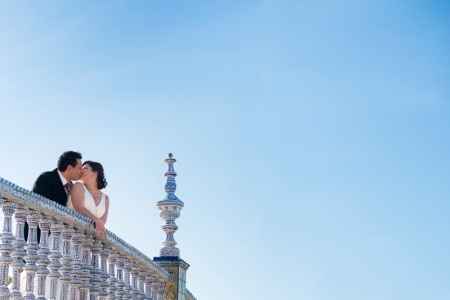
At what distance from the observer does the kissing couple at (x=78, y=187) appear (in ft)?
26.0

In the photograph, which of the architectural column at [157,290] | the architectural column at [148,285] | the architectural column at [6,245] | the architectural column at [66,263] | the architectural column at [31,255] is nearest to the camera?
the architectural column at [6,245]

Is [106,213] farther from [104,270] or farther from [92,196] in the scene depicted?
[104,270]

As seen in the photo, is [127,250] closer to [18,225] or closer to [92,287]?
[92,287]

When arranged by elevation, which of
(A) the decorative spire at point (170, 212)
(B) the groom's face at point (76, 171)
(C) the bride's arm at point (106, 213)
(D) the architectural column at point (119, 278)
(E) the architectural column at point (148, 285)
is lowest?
(D) the architectural column at point (119, 278)

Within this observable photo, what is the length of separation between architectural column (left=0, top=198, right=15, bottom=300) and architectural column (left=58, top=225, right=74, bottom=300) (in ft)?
3.09

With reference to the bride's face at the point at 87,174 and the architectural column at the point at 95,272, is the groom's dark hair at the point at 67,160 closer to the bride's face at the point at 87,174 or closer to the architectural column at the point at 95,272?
the bride's face at the point at 87,174

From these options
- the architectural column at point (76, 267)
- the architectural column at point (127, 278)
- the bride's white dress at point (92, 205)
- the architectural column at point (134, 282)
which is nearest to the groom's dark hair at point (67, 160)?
the bride's white dress at point (92, 205)

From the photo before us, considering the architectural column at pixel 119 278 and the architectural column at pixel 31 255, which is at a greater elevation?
the architectural column at pixel 119 278

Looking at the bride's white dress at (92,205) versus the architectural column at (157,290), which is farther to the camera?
the architectural column at (157,290)

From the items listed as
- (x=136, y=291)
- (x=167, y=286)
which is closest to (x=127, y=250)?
(x=136, y=291)

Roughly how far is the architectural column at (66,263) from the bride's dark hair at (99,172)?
1226mm

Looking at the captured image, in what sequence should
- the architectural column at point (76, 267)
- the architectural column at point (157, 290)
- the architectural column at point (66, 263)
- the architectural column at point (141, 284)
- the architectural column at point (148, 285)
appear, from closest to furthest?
the architectural column at point (66, 263) → the architectural column at point (76, 267) → the architectural column at point (141, 284) → the architectural column at point (148, 285) → the architectural column at point (157, 290)

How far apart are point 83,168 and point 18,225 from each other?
2.00 meters

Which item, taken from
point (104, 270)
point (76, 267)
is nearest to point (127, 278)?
point (104, 270)
